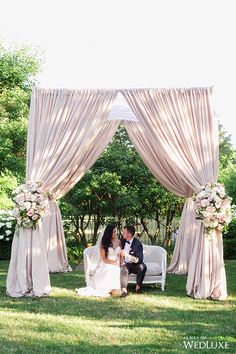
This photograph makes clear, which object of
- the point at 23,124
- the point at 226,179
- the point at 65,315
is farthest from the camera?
the point at 23,124

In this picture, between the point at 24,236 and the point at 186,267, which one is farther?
the point at 186,267

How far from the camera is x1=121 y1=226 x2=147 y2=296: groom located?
292 inches

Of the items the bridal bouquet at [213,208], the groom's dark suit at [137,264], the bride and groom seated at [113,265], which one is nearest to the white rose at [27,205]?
the bride and groom seated at [113,265]

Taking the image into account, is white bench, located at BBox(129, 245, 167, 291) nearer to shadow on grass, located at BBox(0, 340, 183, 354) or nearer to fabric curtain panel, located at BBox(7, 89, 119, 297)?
fabric curtain panel, located at BBox(7, 89, 119, 297)

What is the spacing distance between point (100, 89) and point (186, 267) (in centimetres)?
363

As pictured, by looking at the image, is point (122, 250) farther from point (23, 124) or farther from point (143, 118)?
point (23, 124)

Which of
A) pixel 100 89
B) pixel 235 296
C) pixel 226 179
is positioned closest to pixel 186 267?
pixel 235 296

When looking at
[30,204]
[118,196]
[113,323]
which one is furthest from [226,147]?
[113,323]

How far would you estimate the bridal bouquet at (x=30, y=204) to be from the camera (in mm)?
7113

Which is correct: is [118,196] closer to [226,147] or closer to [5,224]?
[5,224]

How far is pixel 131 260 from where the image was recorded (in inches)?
297

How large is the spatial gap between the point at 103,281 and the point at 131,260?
53 centimetres

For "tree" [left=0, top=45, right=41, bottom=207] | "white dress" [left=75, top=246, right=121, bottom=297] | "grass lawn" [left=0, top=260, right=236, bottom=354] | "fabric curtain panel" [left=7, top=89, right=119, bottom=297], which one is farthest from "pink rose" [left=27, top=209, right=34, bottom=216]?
"tree" [left=0, top=45, right=41, bottom=207]

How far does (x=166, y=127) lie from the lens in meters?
7.55
